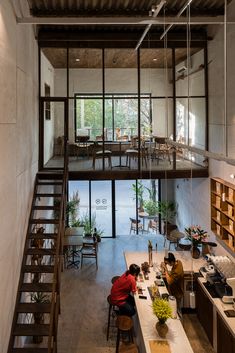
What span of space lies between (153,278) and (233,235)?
243cm

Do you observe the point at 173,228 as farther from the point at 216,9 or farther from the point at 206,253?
the point at 216,9

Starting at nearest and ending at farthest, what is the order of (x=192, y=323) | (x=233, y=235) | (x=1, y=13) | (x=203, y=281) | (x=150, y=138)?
(x=1, y=13) < (x=203, y=281) < (x=192, y=323) < (x=233, y=235) < (x=150, y=138)

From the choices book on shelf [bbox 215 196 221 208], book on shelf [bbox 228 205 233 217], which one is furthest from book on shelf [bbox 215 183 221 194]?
book on shelf [bbox 228 205 233 217]

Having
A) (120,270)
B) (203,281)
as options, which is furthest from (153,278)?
(120,270)

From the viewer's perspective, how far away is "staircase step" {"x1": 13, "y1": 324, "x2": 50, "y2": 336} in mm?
6914

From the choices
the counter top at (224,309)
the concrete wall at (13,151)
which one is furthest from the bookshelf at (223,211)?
the concrete wall at (13,151)

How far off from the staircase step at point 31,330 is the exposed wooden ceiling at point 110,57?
26.0ft

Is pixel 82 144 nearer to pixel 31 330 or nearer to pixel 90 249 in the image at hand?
pixel 90 249

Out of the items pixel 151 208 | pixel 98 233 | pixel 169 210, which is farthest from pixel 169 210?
pixel 98 233

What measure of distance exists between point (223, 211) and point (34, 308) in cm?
543

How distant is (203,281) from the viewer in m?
7.79

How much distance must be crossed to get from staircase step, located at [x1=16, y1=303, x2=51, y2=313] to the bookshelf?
4.63m

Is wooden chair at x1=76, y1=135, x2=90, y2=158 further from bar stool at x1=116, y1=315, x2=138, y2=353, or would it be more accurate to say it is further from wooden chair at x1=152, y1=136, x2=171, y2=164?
bar stool at x1=116, y1=315, x2=138, y2=353

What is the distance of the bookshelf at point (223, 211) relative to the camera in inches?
364
